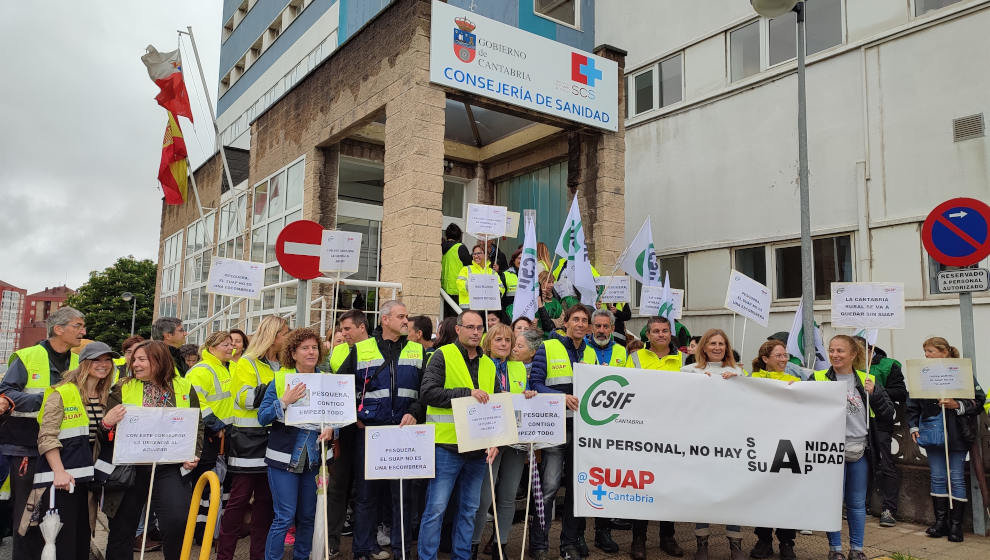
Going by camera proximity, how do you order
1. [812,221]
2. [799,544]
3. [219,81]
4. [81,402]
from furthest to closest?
[219,81], [812,221], [799,544], [81,402]

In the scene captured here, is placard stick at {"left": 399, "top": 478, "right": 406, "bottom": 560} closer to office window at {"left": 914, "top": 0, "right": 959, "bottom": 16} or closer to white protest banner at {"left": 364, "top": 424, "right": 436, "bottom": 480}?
white protest banner at {"left": 364, "top": 424, "right": 436, "bottom": 480}

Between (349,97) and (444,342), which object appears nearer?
(444,342)

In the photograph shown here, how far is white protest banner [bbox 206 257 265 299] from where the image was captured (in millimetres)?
8258

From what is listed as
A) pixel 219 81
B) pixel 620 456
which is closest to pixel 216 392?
pixel 620 456

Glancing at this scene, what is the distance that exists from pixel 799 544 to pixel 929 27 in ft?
30.3

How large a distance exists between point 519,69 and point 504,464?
6.70 metres

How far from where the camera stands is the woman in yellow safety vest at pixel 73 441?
466 cm

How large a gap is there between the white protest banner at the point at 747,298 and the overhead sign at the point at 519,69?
14.6 ft

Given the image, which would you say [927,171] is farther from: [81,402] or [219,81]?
[219,81]

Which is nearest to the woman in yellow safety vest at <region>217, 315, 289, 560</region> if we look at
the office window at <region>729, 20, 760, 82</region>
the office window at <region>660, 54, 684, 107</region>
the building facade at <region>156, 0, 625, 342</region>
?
the building facade at <region>156, 0, 625, 342</region>

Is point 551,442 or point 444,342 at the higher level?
point 444,342

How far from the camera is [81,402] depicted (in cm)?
486

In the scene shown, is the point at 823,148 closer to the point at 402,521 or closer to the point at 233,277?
the point at 233,277

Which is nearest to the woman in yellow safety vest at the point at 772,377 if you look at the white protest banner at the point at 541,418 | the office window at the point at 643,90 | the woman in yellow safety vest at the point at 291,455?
the white protest banner at the point at 541,418
